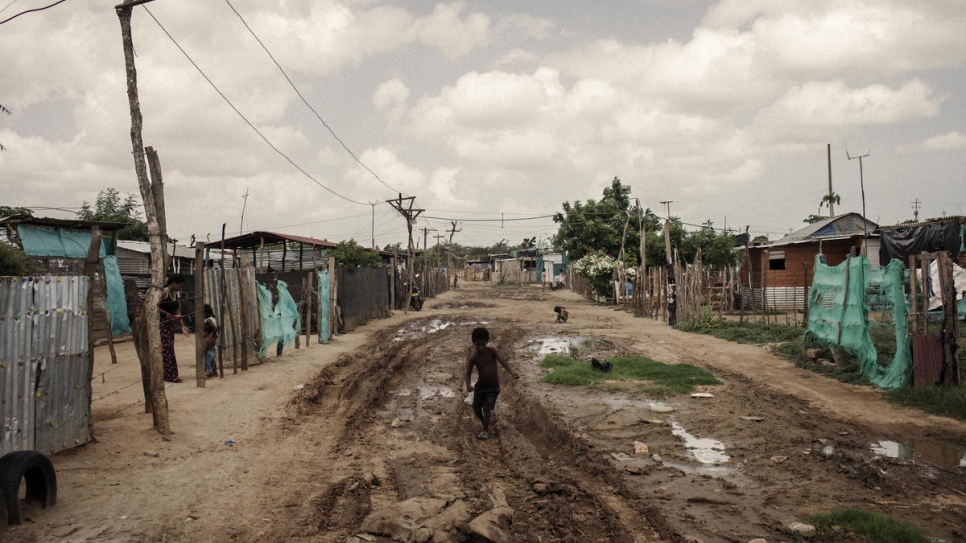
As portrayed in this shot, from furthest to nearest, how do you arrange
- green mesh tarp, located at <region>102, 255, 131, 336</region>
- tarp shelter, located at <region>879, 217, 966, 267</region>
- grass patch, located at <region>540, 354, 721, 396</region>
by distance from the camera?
tarp shelter, located at <region>879, 217, 966, 267</region> → green mesh tarp, located at <region>102, 255, 131, 336</region> → grass patch, located at <region>540, 354, 721, 396</region>

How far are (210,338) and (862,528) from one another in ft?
31.3

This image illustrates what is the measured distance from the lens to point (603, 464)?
5.86 meters

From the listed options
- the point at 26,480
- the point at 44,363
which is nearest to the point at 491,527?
the point at 26,480

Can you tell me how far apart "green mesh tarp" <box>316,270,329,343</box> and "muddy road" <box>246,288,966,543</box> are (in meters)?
5.34

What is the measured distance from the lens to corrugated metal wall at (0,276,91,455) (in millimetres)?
5195

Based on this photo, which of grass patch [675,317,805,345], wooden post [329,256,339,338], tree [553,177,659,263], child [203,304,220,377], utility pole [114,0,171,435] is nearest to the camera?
utility pole [114,0,171,435]

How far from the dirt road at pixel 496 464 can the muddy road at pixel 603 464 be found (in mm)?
24

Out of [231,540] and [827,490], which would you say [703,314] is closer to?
[827,490]

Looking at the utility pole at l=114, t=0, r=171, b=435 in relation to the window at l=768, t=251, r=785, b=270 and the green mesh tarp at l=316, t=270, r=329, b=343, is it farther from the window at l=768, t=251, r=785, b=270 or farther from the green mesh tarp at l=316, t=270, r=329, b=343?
the window at l=768, t=251, r=785, b=270

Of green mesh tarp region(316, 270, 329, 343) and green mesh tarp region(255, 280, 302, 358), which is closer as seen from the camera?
green mesh tarp region(255, 280, 302, 358)

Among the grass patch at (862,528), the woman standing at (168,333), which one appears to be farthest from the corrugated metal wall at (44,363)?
the grass patch at (862,528)

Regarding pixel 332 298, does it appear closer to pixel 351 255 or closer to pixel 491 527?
pixel 351 255

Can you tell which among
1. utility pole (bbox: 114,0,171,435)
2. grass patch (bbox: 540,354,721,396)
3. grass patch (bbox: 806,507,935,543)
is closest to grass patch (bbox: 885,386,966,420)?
grass patch (bbox: 540,354,721,396)

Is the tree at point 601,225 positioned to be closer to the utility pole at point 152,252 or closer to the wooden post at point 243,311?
the wooden post at point 243,311
